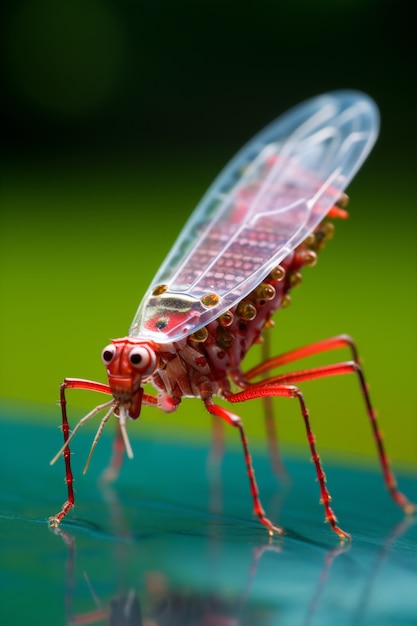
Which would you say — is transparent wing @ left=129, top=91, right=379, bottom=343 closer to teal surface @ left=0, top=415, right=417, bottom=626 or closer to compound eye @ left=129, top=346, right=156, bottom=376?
compound eye @ left=129, top=346, right=156, bottom=376

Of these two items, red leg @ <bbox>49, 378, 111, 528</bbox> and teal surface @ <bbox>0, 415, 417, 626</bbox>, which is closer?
teal surface @ <bbox>0, 415, 417, 626</bbox>

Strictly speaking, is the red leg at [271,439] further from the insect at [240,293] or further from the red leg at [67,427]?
the red leg at [67,427]

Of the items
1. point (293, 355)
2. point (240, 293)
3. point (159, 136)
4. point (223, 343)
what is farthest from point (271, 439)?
point (159, 136)

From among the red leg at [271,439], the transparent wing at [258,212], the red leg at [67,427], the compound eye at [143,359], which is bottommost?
the red leg at [271,439]

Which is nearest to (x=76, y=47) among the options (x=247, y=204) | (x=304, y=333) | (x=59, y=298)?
(x=59, y=298)

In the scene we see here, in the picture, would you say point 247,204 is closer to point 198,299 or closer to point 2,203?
point 198,299

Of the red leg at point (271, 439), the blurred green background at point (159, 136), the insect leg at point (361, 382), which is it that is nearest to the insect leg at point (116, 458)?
the insect leg at point (361, 382)

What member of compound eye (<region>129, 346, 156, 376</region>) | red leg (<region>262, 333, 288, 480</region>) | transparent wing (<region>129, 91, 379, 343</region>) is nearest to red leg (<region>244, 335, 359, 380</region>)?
red leg (<region>262, 333, 288, 480</region>)
